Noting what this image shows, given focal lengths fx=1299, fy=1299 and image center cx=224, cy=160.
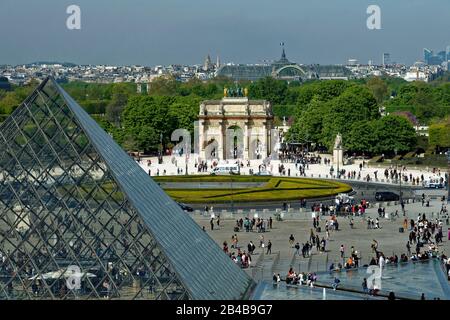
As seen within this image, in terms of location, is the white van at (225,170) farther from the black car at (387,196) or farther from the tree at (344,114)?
the black car at (387,196)

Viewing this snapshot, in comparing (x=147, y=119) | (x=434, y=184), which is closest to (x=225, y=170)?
(x=434, y=184)

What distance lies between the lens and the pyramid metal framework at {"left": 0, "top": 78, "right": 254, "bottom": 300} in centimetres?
2530

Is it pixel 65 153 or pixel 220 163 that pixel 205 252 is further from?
pixel 220 163

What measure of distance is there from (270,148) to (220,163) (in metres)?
9.50

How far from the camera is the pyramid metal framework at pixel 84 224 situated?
25.3 m

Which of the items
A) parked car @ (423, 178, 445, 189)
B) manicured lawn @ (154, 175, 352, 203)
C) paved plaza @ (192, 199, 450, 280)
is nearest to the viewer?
paved plaza @ (192, 199, 450, 280)

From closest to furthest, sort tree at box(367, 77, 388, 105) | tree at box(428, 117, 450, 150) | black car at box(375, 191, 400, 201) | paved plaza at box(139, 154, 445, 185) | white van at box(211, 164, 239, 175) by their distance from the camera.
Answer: black car at box(375, 191, 400, 201) → paved plaza at box(139, 154, 445, 185) → white van at box(211, 164, 239, 175) → tree at box(428, 117, 450, 150) → tree at box(367, 77, 388, 105)

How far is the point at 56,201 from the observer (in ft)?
88.4

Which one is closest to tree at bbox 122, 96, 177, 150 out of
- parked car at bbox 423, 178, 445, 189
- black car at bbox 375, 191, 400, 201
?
parked car at bbox 423, 178, 445, 189

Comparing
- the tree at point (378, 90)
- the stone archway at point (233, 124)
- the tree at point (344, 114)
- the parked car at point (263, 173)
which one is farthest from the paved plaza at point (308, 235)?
the tree at point (378, 90)

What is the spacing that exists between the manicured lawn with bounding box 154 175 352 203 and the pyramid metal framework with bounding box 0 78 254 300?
2941 centimetres

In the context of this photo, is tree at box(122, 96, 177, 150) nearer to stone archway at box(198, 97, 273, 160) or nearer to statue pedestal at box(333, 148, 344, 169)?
stone archway at box(198, 97, 273, 160)

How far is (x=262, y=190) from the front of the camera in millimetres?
61469
